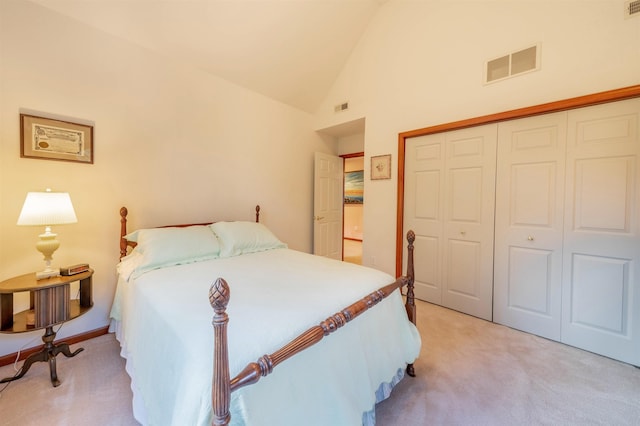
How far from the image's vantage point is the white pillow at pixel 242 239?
2439 mm

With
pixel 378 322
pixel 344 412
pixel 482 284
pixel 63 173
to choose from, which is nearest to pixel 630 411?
pixel 482 284

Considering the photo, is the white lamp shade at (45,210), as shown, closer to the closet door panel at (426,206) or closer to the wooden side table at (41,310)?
the wooden side table at (41,310)

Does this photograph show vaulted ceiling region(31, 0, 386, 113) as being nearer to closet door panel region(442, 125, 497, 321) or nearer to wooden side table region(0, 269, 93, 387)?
closet door panel region(442, 125, 497, 321)

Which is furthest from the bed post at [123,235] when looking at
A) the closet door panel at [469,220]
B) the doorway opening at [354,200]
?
the doorway opening at [354,200]

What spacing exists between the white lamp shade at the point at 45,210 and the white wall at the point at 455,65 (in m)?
3.09

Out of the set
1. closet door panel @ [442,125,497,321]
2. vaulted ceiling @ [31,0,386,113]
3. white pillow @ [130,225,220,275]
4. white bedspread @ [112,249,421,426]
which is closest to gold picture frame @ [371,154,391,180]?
closet door panel @ [442,125,497,321]

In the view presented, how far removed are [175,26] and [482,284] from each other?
4029 mm

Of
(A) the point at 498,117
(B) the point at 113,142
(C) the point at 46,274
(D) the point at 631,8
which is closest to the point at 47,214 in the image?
(C) the point at 46,274

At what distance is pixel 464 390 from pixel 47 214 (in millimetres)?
3016

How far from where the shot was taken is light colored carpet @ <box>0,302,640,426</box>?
1438 millimetres

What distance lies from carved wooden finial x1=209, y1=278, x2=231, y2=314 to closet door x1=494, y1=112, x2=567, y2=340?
9.04 ft

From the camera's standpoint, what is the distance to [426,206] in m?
3.06

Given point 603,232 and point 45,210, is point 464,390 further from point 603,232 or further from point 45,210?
point 45,210

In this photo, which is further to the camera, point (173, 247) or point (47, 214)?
point (173, 247)
